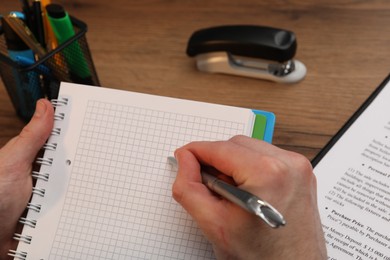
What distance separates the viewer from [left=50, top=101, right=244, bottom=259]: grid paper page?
1.88 ft

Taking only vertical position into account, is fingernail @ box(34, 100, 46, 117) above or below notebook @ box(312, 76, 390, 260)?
Result: below

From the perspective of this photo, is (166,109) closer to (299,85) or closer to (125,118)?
(125,118)

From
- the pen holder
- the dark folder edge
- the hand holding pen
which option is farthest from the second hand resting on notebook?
the pen holder

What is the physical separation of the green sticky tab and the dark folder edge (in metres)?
0.09

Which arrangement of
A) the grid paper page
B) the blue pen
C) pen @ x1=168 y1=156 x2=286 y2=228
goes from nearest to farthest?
1. pen @ x1=168 y1=156 x2=286 y2=228
2. the grid paper page
3. the blue pen

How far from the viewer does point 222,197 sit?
51 cm

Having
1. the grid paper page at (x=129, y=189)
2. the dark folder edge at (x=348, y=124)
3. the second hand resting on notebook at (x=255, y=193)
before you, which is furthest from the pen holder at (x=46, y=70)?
the dark folder edge at (x=348, y=124)

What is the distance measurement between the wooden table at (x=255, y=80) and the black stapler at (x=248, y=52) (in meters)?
0.02

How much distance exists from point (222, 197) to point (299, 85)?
0.34 meters

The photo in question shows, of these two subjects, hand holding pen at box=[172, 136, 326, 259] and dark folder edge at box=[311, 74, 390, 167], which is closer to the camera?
hand holding pen at box=[172, 136, 326, 259]

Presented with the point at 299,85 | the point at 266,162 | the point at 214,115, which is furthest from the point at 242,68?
the point at 266,162

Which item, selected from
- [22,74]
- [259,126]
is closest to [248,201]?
[259,126]

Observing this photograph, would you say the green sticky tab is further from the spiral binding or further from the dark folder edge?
the spiral binding

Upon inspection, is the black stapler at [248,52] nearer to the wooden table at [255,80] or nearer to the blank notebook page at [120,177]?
the wooden table at [255,80]
